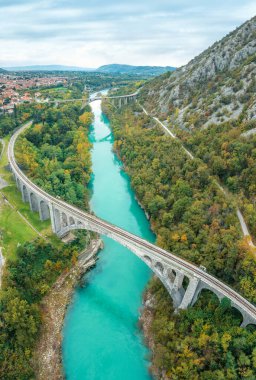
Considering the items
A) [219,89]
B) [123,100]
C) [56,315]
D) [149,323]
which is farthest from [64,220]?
[123,100]

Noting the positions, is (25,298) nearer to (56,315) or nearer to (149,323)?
(56,315)

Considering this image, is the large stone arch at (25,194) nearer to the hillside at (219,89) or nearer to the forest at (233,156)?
the forest at (233,156)

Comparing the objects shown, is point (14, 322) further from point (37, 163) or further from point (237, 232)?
point (37, 163)

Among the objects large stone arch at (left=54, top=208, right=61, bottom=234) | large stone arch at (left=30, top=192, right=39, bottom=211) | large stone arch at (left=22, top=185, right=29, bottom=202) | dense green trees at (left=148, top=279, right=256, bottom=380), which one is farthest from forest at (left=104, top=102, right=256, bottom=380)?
large stone arch at (left=22, top=185, right=29, bottom=202)

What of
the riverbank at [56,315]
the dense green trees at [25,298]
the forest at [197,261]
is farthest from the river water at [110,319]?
the dense green trees at [25,298]

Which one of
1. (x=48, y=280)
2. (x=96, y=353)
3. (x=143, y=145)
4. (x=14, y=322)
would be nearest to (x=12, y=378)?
(x=14, y=322)

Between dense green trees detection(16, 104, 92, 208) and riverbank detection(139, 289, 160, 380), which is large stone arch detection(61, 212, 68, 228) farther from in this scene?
riverbank detection(139, 289, 160, 380)
